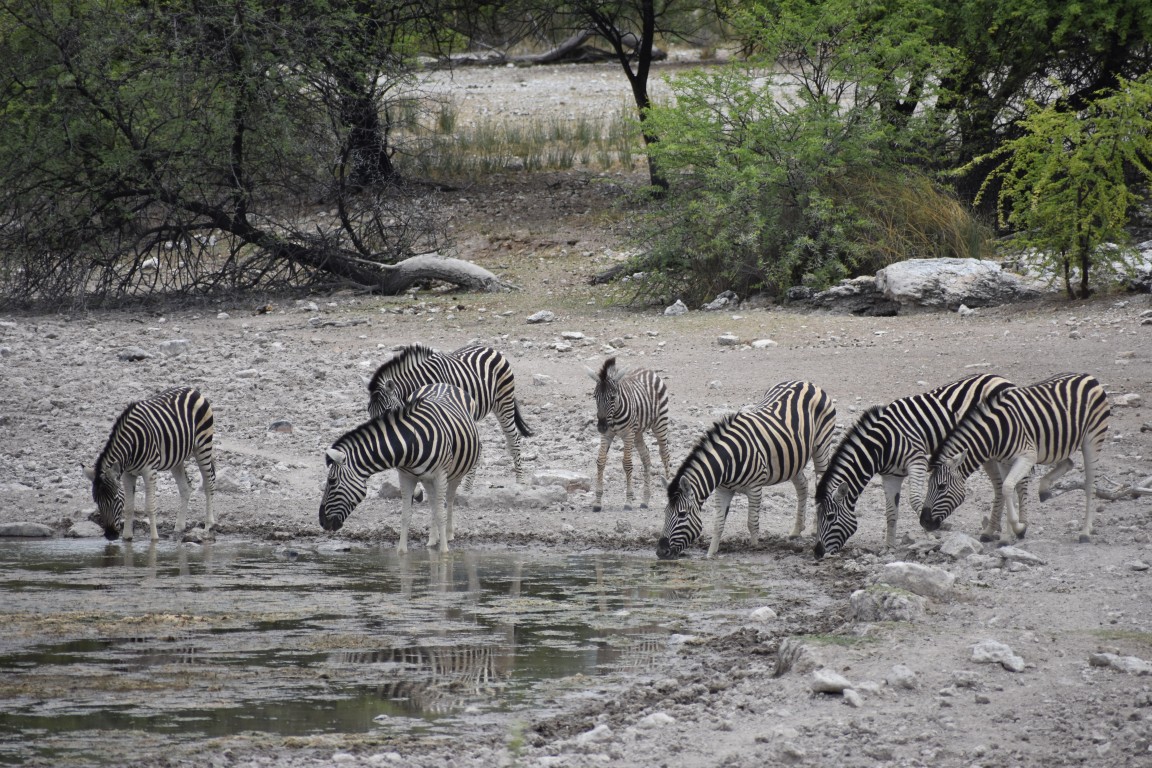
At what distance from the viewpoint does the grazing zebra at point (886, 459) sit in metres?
9.29

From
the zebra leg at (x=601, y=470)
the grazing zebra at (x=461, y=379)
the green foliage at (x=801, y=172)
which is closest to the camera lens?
the zebra leg at (x=601, y=470)

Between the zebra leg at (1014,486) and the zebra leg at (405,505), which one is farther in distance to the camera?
the zebra leg at (405,505)

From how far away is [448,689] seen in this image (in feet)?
20.3

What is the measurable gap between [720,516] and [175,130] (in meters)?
14.0

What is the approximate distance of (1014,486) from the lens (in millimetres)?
8992

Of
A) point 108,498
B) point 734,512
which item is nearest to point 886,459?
point 734,512

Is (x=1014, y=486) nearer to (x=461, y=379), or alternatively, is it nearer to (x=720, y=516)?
→ (x=720, y=516)

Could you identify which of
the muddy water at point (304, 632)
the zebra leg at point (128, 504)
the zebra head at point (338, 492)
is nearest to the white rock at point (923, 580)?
the muddy water at point (304, 632)

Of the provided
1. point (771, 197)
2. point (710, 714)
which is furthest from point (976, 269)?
point (710, 714)

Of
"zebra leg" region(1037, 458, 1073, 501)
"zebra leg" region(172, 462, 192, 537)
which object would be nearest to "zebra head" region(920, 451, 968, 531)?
"zebra leg" region(1037, 458, 1073, 501)

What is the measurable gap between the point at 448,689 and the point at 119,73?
17084 millimetres

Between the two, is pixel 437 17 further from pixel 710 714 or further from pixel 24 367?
pixel 710 714

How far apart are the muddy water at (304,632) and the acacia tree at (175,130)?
37.3 ft

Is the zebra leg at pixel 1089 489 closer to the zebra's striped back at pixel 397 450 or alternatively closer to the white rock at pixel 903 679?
the white rock at pixel 903 679
